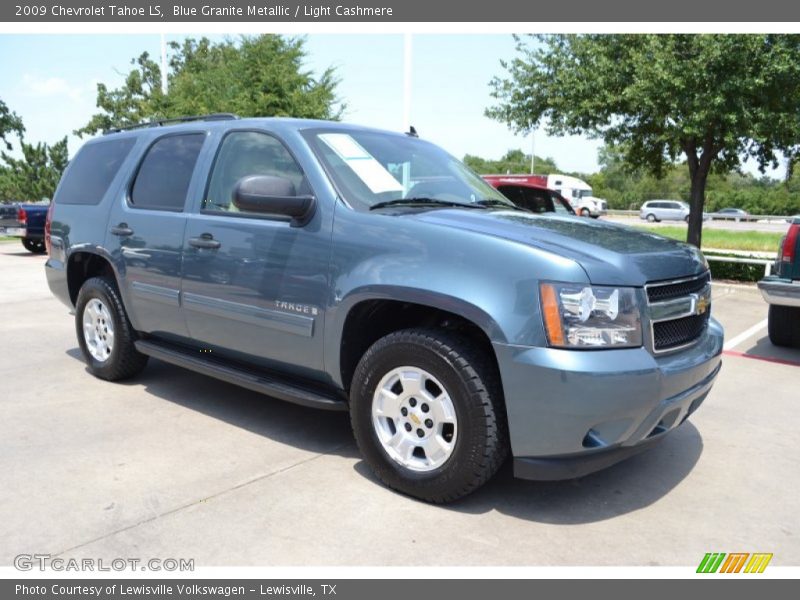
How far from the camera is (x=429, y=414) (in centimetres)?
332

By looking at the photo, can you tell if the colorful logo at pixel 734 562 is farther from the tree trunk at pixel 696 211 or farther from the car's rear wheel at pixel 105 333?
the tree trunk at pixel 696 211

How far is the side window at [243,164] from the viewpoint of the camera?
4.07 meters

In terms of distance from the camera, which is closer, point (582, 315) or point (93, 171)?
point (582, 315)

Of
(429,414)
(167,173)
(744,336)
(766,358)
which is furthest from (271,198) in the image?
(744,336)

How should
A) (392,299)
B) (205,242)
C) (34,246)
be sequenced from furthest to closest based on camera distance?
(34,246) < (205,242) < (392,299)

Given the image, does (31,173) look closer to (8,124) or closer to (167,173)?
(8,124)

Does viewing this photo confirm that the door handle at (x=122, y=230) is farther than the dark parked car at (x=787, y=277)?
No

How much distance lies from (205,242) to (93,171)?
190 cm

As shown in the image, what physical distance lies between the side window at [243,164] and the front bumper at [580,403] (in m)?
1.78

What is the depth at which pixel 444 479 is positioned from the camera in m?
3.27

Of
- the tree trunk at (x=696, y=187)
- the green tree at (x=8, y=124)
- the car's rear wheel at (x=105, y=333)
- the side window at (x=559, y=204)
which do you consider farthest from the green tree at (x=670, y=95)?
the green tree at (x=8, y=124)
